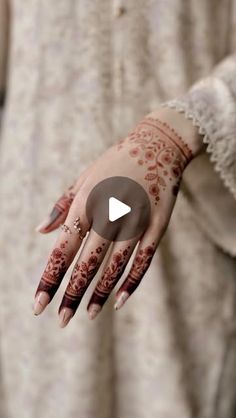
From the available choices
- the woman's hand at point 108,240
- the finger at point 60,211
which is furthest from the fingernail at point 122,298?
the finger at point 60,211

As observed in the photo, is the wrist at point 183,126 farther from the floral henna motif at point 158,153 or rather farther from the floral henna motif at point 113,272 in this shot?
the floral henna motif at point 113,272

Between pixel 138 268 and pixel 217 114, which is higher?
pixel 217 114

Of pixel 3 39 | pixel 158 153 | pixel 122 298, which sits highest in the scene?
pixel 3 39

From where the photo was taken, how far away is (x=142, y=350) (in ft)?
2.50

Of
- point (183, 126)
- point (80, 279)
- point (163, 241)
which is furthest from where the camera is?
point (163, 241)

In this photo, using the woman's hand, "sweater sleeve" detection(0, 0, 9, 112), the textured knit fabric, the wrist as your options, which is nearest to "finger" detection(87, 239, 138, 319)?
the woman's hand

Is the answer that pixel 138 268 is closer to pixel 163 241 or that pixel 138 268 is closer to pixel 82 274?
pixel 82 274

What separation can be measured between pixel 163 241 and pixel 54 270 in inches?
11.2

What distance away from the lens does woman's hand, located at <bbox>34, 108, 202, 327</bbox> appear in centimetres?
49

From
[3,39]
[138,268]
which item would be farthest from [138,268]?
[3,39]

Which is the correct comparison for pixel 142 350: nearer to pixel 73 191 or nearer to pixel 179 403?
pixel 179 403
